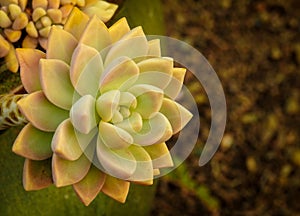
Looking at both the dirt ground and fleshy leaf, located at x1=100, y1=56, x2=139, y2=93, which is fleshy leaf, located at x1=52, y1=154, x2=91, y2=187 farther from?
the dirt ground

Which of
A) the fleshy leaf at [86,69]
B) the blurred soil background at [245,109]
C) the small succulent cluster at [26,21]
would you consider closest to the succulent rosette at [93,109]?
the fleshy leaf at [86,69]

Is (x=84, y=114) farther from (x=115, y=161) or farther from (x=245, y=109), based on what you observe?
(x=245, y=109)

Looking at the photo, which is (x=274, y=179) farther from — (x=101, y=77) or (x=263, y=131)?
(x=101, y=77)

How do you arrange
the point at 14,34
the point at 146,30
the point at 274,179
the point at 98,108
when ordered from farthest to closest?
the point at 274,179, the point at 146,30, the point at 14,34, the point at 98,108


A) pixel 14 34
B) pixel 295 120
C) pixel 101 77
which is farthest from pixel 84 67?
pixel 295 120

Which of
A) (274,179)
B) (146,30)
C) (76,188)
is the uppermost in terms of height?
(76,188)

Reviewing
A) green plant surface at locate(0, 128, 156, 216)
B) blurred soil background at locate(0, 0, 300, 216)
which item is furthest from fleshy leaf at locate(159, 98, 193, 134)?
blurred soil background at locate(0, 0, 300, 216)
